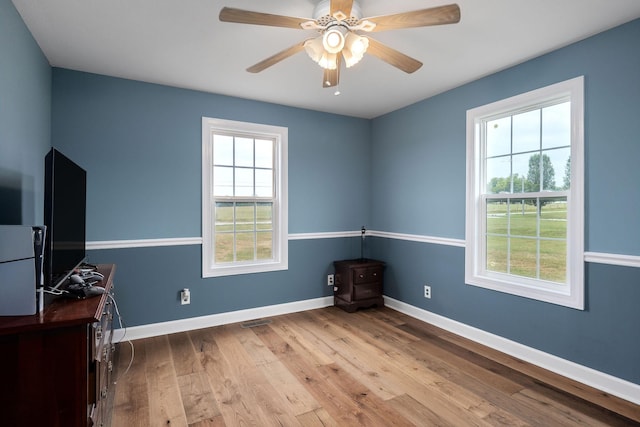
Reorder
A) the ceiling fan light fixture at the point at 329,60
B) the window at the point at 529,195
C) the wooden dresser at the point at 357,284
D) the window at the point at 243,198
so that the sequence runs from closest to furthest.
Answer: the ceiling fan light fixture at the point at 329,60
the window at the point at 529,195
the window at the point at 243,198
the wooden dresser at the point at 357,284

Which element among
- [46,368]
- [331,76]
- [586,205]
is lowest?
[46,368]

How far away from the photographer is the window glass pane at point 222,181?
140 inches

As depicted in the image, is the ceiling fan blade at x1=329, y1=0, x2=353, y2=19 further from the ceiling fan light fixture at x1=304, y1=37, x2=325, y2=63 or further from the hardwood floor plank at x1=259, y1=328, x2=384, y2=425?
the hardwood floor plank at x1=259, y1=328, x2=384, y2=425

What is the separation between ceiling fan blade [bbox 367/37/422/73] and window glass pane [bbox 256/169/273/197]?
2.08 meters

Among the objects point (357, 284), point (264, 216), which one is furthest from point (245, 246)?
point (357, 284)

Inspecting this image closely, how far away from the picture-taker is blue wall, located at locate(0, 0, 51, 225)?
1.83 meters

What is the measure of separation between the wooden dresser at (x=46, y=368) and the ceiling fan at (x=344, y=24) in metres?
1.55

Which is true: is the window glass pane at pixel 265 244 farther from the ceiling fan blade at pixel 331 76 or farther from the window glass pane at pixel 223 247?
the ceiling fan blade at pixel 331 76

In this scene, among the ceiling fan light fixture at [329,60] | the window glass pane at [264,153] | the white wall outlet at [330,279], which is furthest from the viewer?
the white wall outlet at [330,279]

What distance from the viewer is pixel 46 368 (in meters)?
1.23

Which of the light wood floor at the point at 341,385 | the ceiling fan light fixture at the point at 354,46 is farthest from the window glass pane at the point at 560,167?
the ceiling fan light fixture at the point at 354,46

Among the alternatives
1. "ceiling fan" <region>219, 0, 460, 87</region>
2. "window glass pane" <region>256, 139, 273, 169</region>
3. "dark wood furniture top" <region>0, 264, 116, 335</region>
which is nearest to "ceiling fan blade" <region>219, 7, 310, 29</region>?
"ceiling fan" <region>219, 0, 460, 87</region>

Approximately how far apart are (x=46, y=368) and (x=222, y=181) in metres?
2.55

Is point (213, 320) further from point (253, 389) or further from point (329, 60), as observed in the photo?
point (329, 60)
